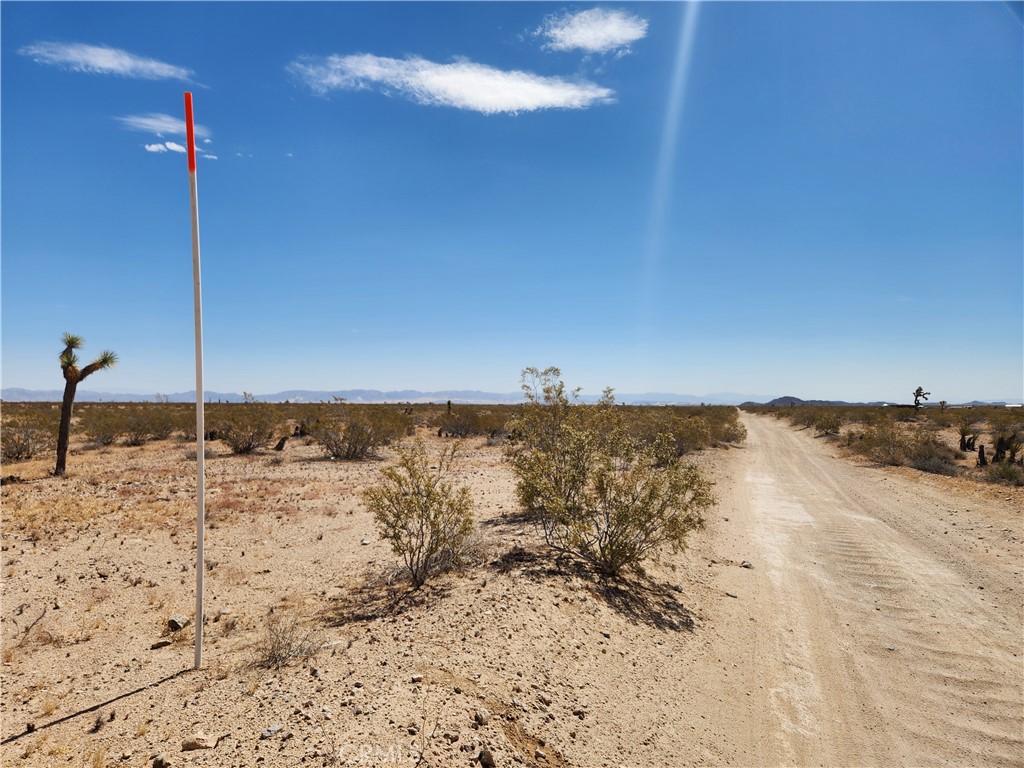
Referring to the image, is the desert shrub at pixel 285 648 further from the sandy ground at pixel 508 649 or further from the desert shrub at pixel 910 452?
the desert shrub at pixel 910 452

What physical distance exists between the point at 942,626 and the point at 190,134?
11.8 meters

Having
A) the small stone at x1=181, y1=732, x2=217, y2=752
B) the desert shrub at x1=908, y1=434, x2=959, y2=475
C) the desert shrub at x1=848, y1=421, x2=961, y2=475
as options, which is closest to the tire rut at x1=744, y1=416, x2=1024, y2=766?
the small stone at x1=181, y1=732, x2=217, y2=752

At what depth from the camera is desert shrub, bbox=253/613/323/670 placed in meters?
5.57

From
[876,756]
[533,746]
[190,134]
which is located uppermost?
[190,134]

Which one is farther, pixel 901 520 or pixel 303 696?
pixel 901 520

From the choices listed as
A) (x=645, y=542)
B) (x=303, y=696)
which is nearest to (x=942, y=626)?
(x=645, y=542)

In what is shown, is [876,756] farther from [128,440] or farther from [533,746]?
[128,440]

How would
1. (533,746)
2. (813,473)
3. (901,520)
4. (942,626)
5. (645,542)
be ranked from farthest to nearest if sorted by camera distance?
(813,473) → (901,520) → (645,542) → (942,626) → (533,746)

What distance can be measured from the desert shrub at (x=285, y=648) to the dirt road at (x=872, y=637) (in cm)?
450

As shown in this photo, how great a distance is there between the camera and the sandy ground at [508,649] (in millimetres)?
4582

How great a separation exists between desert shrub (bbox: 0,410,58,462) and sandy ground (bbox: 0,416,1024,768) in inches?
477

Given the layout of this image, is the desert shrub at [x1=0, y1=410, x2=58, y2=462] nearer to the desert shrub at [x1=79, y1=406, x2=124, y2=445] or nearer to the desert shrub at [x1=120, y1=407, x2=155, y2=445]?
the desert shrub at [x1=79, y1=406, x2=124, y2=445]

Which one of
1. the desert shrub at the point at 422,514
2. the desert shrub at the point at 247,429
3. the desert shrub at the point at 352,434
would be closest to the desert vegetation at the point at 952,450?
the desert shrub at the point at 422,514

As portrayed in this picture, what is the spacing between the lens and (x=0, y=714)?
505 cm
